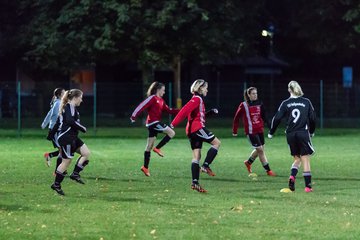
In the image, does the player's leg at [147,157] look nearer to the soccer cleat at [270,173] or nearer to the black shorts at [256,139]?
the black shorts at [256,139]

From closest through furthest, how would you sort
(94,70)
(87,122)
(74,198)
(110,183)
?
1. (74,198)
2. (110,183)
3. (87,122)
4. (94,70)

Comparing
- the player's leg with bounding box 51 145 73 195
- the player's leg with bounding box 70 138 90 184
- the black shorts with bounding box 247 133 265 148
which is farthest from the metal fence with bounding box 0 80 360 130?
the player's leg with bounding box 51 145 73 195

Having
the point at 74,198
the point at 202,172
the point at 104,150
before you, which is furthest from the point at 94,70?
the point at 74,198

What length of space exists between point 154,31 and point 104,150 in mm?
14657

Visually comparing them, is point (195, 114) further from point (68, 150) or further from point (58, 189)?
point (58, 189)

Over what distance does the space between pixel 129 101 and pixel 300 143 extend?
2579 centimetres

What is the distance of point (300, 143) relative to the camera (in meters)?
16.2

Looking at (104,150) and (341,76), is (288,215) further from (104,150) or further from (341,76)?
(341,76)

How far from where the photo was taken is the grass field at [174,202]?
37.4ft

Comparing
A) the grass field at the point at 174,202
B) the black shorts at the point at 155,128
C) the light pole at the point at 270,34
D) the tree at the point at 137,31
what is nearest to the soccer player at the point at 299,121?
the grass field at the point at 174,202

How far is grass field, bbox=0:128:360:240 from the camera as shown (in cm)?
1141

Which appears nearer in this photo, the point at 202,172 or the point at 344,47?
the point at 202,172

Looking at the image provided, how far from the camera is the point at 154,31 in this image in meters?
42.4

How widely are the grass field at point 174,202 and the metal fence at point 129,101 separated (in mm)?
15136
